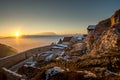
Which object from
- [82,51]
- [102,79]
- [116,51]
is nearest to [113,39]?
[116,51]

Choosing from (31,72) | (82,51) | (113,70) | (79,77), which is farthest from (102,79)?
(82,51)

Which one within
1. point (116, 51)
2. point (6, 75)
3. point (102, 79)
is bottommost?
point (6, 75)

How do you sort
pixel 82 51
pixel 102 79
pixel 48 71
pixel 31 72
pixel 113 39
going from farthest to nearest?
pixel 82 51, pixel 113 39, pixel 31 72, pixel 48 71, pixel 102 79

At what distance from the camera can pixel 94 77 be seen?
403 inches

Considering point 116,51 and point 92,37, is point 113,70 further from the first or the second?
point 92,37

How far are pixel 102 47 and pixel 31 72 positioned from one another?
651 cm

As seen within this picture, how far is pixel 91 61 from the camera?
44.9ft

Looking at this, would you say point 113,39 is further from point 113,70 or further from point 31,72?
point 31,72

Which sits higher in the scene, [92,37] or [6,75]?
[92,37]

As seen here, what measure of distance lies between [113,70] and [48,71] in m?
3.92

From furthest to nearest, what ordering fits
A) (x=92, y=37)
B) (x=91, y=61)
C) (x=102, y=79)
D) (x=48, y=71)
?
(x=92, y=37), (x=91, y=61), (x=48, y=71), (x=102, y=79)

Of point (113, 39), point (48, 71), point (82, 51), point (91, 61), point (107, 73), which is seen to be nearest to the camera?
point (107, 73)

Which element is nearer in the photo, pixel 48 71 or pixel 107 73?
pixel 107 73

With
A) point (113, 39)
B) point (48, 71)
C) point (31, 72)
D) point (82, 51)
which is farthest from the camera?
point (82, 51)
